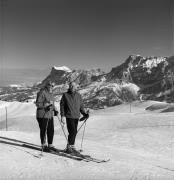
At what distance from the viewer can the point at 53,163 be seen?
31.9 ft

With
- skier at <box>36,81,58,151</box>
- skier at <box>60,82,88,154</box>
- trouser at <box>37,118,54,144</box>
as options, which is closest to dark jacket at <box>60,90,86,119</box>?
skier at <box>60,82,88,154</box>

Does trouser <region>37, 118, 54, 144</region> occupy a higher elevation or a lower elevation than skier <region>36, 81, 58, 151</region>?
lower

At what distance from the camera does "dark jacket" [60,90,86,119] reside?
35.1 feet

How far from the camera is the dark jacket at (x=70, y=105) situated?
10.7 meters

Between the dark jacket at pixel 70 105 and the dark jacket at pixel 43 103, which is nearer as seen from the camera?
the dark jacket at pixel 70 105

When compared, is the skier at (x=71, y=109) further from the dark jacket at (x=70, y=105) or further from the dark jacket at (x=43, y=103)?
the dark jacket at (x=43, y=103)

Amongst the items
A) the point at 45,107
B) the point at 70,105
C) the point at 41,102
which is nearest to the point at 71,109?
the point at 70,105

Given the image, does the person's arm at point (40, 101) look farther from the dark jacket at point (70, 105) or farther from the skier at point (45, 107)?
the dark jacket at point (70, 105)

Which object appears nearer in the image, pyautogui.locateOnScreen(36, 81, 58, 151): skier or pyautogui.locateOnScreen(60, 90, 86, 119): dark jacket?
pyautogui.locateOnScreen(60, 90, 86, 119): dark jacket

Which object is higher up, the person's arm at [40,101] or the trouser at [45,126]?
the person's arm at [40,101]

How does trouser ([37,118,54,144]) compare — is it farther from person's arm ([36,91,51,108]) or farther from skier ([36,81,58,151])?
person's arm ([36,91,51,108])

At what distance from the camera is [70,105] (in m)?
10.8

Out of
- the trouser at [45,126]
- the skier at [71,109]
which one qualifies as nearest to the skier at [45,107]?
the trouser at [45,126]

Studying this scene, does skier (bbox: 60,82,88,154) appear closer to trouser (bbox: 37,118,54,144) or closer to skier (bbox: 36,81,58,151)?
skier (bbox: 36,81,58,151)
